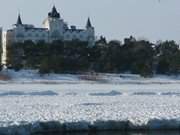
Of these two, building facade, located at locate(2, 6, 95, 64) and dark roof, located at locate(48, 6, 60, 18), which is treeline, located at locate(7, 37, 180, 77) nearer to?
building facade, located at locate(2, 6, 95, 64)

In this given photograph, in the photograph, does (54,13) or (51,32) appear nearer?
(51,32)

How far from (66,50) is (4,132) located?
77711 millimetres

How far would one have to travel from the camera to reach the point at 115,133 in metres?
19.9

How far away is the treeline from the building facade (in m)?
25.4

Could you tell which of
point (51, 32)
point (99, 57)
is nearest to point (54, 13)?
point (51, 32)

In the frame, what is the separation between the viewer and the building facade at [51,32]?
124 meters

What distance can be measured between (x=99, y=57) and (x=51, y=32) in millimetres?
37588

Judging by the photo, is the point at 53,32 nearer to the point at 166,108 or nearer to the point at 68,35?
the point at 68,35

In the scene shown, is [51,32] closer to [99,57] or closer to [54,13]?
[54,13]

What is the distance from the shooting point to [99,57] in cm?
9338

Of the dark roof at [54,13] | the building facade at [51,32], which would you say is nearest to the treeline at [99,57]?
the building facade at [51,32]

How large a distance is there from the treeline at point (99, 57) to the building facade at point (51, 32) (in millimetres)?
25353

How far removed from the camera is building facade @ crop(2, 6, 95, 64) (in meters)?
124

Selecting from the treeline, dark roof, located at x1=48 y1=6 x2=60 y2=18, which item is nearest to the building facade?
dark roof, located at x1=48 y1=6 x2=60 y2=18
